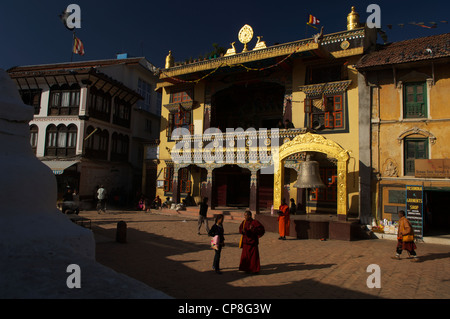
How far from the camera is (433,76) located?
46.1 feet

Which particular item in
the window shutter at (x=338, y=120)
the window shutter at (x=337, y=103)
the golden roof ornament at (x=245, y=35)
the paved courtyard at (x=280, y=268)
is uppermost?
the golden roof ornament at (x=245, y=35)

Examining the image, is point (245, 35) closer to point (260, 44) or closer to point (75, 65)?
point (260, 44)

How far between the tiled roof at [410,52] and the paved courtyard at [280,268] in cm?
813

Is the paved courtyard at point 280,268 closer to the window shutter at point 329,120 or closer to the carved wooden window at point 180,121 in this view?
the window shutter at point 329,120

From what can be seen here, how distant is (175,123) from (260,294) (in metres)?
18.9

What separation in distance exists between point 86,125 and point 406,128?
69.5ft

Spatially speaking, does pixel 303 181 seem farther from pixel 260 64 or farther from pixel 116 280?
pixel 116 280

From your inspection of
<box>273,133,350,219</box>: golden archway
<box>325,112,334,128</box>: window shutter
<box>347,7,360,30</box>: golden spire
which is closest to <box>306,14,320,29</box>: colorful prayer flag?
<box>347,7,360,30</box>: golden spire

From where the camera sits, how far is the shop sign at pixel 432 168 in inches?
523

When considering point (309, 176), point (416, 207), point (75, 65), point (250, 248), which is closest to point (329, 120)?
point (309, 176)

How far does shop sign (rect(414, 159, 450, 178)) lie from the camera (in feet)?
43.5

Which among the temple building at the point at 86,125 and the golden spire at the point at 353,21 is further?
the temple building at the point at 86,125

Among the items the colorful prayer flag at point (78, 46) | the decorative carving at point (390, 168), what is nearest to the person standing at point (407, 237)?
the decorative carving at point (390, 168)
